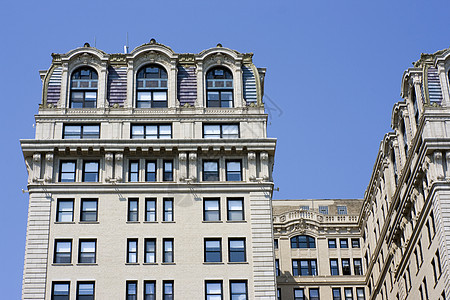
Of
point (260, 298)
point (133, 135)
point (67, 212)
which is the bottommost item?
point (260, 298)

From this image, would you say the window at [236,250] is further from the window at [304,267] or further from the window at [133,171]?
the window at [304,267]

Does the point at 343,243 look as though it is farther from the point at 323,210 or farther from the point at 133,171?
the point at 133,171

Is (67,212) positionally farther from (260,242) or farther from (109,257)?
(260,242)

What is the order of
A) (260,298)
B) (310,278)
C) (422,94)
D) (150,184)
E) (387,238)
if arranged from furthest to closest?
(310,278) < (387,238) < (422,94) < (150,184) < (260,298)

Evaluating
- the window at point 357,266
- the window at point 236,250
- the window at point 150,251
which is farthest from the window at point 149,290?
the window at point 357,266

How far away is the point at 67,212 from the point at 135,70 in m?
15.4

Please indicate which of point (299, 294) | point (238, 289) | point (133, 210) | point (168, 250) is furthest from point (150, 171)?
point (299, 294)

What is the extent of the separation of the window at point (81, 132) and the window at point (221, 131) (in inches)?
379

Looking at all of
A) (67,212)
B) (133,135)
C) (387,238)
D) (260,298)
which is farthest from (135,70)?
(387,238)

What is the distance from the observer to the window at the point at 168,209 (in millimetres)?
88188

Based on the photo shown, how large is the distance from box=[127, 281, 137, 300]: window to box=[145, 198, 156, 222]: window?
5.98 meters

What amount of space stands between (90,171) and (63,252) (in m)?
A: 8.05

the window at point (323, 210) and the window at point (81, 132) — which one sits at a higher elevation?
the window at point (323, 210)

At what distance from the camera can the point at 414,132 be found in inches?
3804
